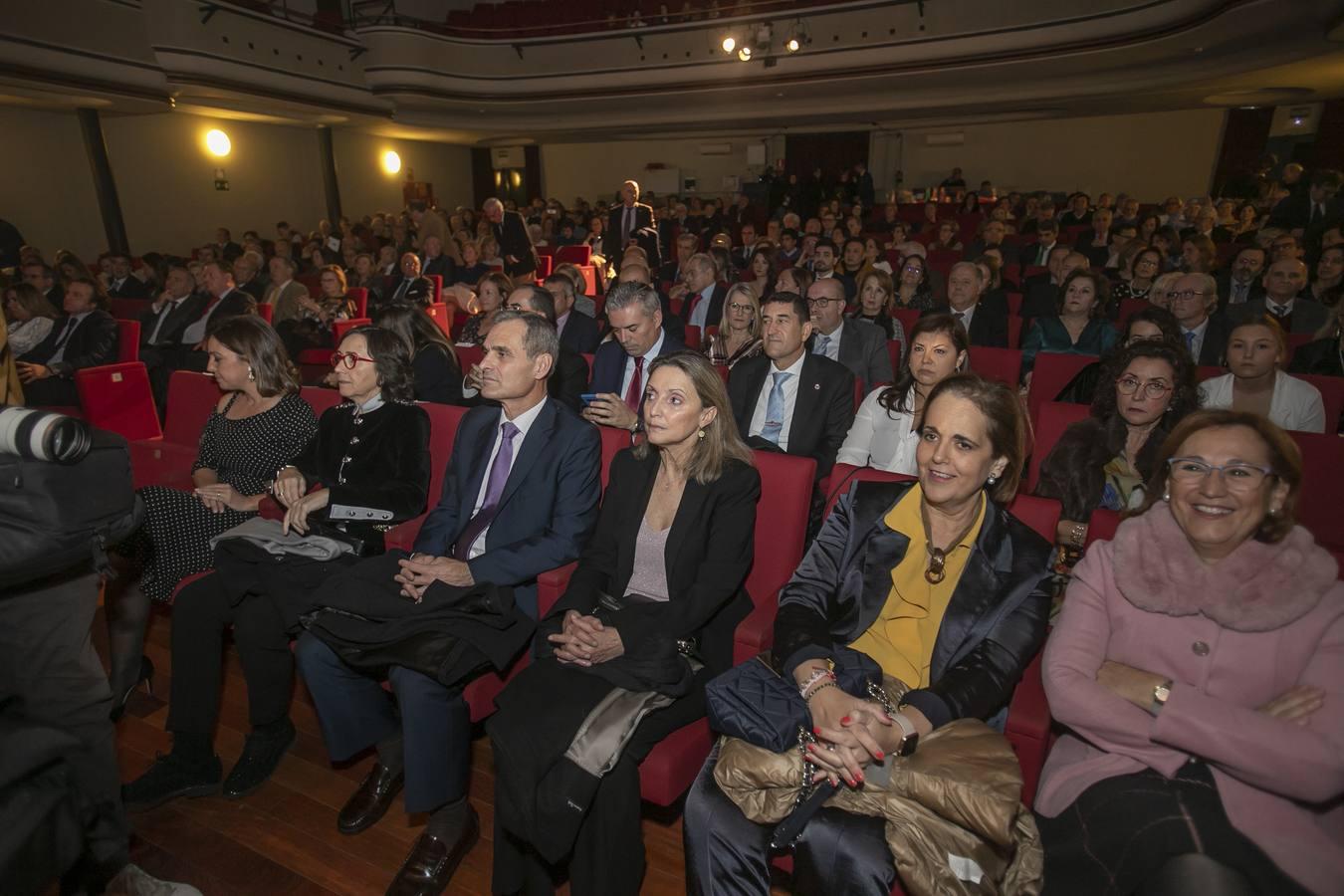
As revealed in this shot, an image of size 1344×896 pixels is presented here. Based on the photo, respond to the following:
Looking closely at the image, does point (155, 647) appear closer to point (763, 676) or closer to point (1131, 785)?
point (763, 676)

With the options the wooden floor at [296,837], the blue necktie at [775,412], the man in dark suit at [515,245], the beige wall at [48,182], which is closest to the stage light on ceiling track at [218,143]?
the beige wall at [48,182]

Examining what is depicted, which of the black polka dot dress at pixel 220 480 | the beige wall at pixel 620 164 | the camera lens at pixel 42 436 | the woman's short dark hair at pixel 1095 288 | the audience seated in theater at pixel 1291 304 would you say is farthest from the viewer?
the beige wall at pixel 620 164

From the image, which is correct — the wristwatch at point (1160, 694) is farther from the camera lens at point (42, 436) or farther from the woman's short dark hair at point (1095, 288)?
the woman's short dark hair at point (1095, 288)

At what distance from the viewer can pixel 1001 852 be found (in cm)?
135

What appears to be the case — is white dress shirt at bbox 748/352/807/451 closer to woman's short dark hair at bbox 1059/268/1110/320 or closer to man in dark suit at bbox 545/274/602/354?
man in dark suit at bbox 545/274/602/354

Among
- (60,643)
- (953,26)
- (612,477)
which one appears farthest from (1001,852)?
(953,26)

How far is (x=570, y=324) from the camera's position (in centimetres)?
477

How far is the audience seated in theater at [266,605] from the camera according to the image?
7.00ft

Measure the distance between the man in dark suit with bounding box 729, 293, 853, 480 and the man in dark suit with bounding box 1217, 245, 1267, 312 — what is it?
4.25 meters

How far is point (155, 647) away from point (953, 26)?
39.1 ft

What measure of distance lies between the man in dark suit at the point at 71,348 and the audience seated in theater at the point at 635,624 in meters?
4.40

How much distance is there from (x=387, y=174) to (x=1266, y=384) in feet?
56.6

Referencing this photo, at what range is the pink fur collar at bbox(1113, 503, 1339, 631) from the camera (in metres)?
1.39

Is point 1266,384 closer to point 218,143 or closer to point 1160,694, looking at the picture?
point 1160,694
